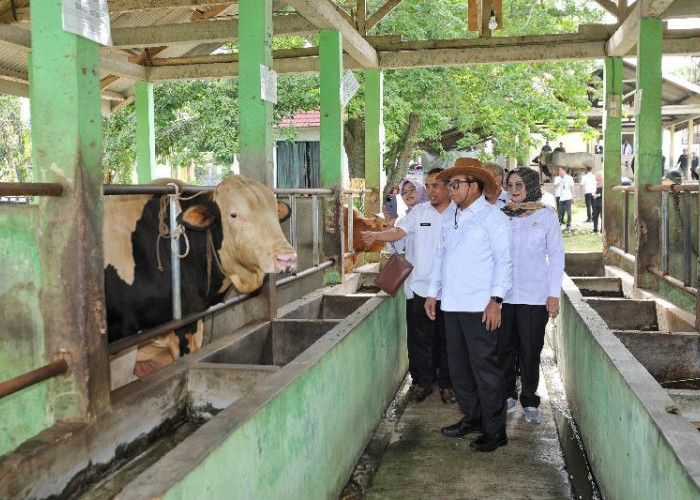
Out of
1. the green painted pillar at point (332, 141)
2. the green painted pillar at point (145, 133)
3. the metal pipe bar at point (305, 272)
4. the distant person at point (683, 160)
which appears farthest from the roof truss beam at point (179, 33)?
the distant person at point (683, 160)

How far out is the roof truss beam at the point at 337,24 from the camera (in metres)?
7.29

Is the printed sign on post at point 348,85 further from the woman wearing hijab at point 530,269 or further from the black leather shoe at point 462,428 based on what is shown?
the black leather shoe at point 462,428

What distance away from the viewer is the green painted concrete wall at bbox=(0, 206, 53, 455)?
312 centimetres

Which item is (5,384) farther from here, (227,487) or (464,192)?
(464,192)

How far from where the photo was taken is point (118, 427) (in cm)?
352

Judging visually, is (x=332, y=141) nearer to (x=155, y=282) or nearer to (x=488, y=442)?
(x=155, y=282)

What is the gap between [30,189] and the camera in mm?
2850

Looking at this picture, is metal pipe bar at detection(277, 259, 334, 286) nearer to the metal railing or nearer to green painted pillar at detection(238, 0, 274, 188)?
green painted pillar at detection(238, 0, 274, 188)

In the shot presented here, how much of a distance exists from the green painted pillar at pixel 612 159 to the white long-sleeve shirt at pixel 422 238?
4.60 meters

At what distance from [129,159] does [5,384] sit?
17.5 m

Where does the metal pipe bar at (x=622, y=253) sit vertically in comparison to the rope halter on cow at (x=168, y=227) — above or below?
below

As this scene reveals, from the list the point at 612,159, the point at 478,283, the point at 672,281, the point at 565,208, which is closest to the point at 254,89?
the point at 478,283

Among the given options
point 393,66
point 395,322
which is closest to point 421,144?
point 393,66

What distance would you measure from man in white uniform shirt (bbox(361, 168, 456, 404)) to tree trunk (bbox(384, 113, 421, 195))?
1090cm
